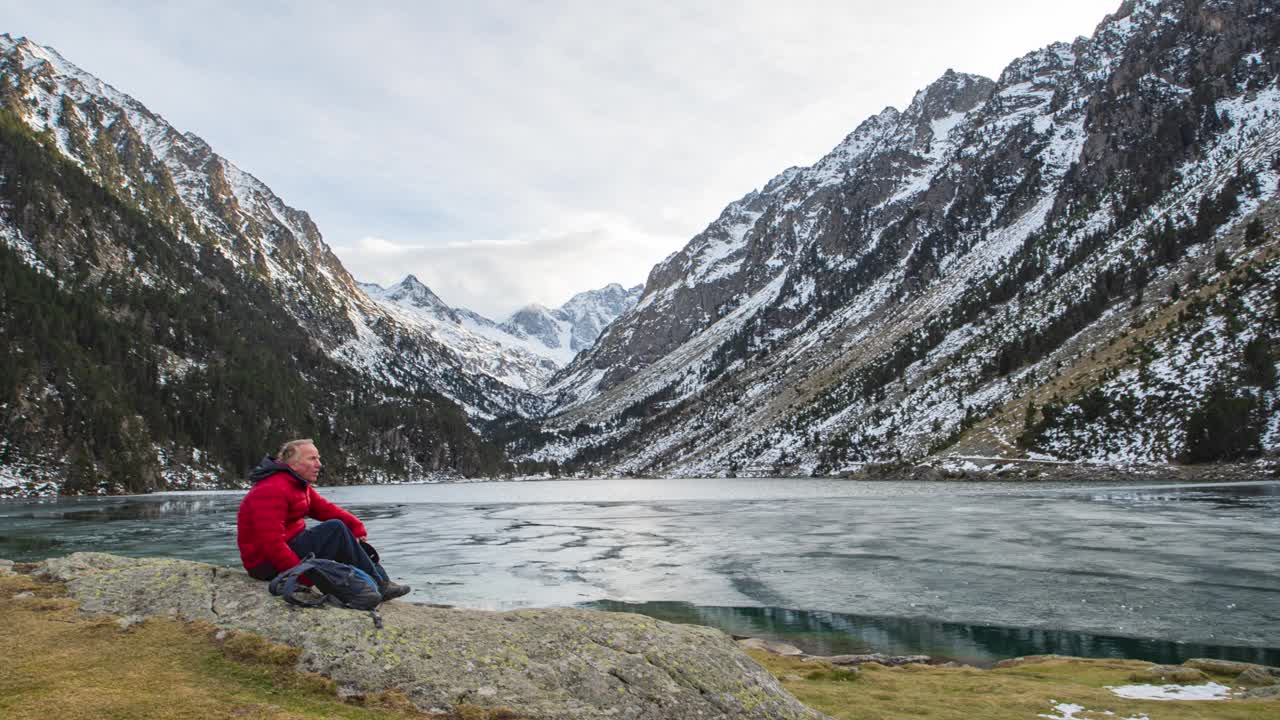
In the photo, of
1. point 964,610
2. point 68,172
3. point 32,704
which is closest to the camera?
point 32,704

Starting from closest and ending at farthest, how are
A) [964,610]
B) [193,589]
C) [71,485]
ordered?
[193,589] → [964,610] → [71,485]

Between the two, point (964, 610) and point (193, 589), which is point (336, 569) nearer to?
point (193, 589)

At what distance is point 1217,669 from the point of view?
14141mm

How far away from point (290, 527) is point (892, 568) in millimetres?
25682

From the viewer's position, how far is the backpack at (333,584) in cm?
995

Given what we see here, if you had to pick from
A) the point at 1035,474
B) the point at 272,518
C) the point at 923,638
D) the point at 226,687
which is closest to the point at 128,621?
the point at 272,518

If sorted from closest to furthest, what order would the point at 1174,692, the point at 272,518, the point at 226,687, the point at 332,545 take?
the point at 226,687 < the point at 272,518 < the point at 332,545 < the point at 1174,692

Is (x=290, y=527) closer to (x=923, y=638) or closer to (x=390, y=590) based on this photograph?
(x=390, y=590)

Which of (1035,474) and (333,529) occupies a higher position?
(333,529)

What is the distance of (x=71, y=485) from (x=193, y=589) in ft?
411

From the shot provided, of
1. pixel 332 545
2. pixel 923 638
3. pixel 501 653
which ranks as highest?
pixel 332 545

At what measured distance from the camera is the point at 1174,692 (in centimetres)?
1285

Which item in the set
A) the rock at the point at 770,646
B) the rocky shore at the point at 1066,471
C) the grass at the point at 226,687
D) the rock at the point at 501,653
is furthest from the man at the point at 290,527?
the rocky shore at the point at 1066,471

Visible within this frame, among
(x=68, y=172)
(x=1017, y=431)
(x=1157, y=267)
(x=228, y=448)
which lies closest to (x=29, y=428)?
(x=228, y=448)
